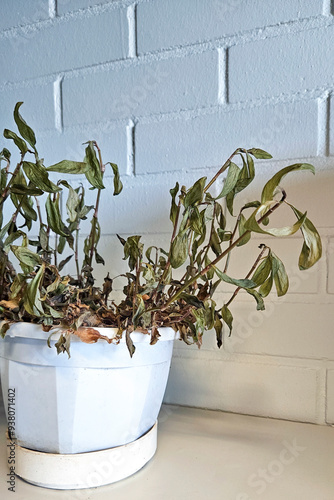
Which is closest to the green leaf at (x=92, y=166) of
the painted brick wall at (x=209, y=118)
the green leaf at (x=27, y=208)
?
the green leaf at (x=27, y=208)

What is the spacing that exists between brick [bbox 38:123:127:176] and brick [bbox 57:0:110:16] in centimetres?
27

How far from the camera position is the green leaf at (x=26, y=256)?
0.50m

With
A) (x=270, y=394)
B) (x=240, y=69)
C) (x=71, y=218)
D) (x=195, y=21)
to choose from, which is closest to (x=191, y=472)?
(x=270, y=394)

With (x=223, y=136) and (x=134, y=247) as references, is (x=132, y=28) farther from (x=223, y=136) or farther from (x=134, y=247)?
(x=134, y=247)

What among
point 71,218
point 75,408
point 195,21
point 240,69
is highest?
point 195,21

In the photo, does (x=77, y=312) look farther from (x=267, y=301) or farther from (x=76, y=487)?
(x=267, y=301)

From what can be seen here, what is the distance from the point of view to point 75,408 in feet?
1.74

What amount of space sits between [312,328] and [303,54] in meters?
0.53

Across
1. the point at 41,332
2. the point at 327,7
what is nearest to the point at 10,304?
the point at 41,332

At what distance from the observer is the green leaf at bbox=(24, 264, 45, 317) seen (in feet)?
1.59

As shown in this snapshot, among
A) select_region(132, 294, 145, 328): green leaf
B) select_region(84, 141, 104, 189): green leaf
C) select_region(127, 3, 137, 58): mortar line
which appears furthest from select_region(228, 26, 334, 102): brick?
select_region(132, 294, 145, 328): green leaf

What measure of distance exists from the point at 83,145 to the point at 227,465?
0.71 m

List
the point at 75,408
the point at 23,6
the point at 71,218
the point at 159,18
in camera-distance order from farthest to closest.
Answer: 1. the point at 23,6
2. the point at 159,18
3. the point at 71,218
4. the point at 75,408

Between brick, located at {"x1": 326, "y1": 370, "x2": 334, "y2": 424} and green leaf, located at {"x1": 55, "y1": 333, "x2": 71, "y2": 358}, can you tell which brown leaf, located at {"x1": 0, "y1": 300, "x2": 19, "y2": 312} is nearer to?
green leaf, located at {"x1": 55, "y1": 333, "x2": 71, "y2": 358}
